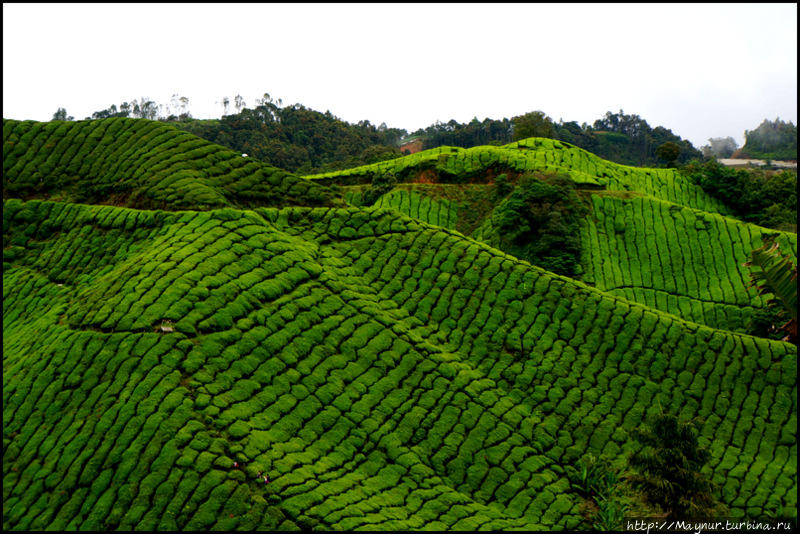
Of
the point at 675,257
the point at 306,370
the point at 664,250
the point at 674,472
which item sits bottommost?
the point at 674,472

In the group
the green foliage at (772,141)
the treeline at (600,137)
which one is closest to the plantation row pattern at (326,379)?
the treeline at (600,137)

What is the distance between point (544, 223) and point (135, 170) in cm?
2189

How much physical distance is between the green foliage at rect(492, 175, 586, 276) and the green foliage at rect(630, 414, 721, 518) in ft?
55.2

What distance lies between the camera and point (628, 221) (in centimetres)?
3581

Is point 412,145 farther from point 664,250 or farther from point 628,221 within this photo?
point 664,250

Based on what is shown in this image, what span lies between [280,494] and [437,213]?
2825cm

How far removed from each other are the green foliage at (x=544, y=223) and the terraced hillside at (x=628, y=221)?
91cm

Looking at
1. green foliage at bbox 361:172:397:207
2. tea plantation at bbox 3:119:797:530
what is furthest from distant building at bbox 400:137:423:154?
tea plantation at bbox 3:119:797:530

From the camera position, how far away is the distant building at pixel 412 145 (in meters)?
100

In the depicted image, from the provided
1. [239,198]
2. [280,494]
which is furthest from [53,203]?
[280,494]

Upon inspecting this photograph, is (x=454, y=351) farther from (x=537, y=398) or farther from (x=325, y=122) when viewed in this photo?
(x=325, y=122)

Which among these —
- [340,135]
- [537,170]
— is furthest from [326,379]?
[340,135]

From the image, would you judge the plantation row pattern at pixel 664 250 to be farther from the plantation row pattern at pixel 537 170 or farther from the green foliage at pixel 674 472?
the green foliage at pixel 674 472

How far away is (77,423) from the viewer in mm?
14336
